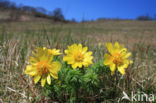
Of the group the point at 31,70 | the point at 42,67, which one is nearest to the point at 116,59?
the point at 42,67

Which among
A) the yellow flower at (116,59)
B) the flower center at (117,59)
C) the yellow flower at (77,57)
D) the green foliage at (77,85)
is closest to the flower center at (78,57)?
the yellow flower at (77,57)

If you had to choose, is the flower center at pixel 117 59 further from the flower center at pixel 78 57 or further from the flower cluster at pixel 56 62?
the flower center at pixel 78 57

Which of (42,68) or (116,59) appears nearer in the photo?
(42,68)

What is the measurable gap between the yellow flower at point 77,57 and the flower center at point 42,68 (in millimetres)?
208

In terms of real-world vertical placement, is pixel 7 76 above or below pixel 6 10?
below

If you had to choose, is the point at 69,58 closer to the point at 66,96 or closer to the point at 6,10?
the point at 66,96

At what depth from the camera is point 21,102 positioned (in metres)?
1.55

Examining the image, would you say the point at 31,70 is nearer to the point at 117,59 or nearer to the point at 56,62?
the point at 56,62

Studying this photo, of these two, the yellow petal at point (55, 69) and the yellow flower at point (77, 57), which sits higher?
the yellow flower at point (77, 57)

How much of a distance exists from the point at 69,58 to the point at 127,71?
87cm

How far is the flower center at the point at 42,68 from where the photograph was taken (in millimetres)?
1357

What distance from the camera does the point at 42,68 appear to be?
136cm

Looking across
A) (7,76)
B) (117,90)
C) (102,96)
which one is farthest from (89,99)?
(7,76)

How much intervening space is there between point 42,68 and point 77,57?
15.4 inches
